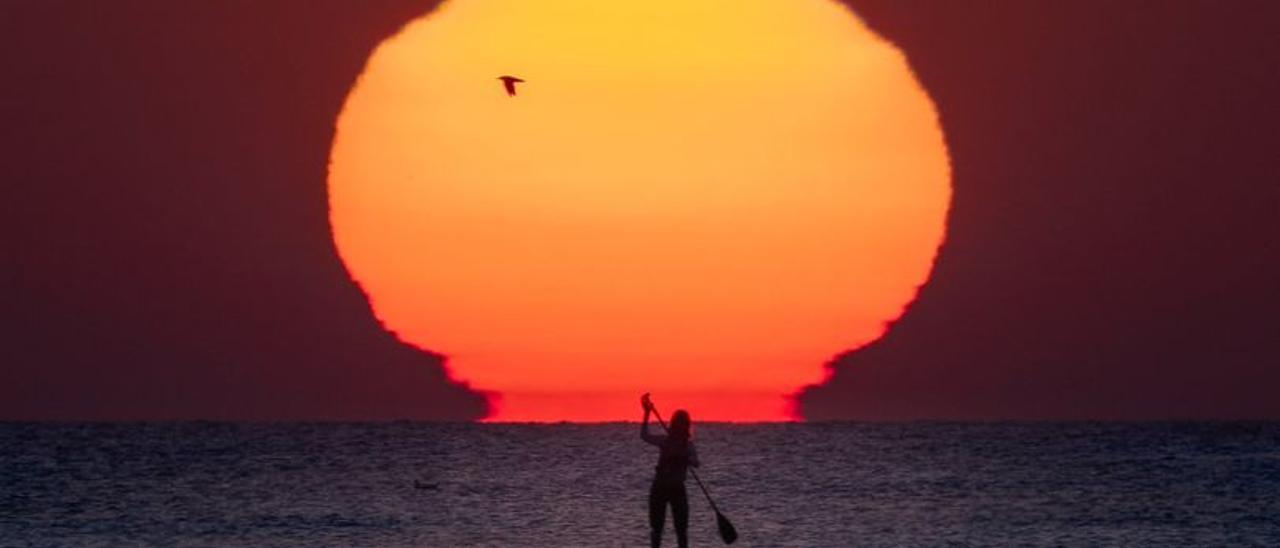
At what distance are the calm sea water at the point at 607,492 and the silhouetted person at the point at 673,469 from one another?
533 centimetres

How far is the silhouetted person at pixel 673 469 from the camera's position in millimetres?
33469

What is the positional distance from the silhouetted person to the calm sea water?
533 centimetres

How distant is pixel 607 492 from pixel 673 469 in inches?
1270

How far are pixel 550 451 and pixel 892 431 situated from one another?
56.7 meters

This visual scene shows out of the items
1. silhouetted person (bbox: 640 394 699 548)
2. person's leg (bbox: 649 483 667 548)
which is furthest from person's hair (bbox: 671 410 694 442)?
person's leg (bbox: 649 483 667 548)

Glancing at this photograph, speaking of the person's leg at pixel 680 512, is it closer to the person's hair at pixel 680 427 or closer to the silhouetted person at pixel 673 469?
the silhouetted person at pixel 673 469

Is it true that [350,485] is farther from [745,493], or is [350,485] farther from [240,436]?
[240,436]

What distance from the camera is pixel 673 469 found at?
33.7 m

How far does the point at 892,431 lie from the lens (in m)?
170

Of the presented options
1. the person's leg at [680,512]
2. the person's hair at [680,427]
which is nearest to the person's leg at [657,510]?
the person's leg at [680,512]

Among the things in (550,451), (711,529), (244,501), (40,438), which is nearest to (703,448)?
(550,451)

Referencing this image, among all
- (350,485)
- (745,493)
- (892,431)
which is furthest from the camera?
(892,431)

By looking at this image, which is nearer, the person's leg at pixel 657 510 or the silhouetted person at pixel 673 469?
the silhouetted person at pixel 673 469

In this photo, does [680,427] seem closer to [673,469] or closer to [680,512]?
[673,469]
